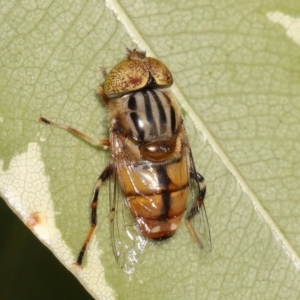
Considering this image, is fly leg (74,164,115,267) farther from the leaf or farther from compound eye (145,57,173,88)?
compound eye (145,57,173,88)

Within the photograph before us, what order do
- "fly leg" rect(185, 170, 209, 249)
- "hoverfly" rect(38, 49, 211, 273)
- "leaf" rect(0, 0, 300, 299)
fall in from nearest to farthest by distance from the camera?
"leaf" rect(0, 0, 300, 299)
"hoverfly" rect(38, 49, 211, 273)
"fly leg" rect(185, 170, 209, 249)

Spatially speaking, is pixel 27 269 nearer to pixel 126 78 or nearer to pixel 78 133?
pixel 78 133

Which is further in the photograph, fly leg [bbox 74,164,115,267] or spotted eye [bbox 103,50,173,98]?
spotted eye [bbox 103,50,173,98]

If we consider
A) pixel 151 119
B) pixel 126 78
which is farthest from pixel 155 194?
pixel 126 78

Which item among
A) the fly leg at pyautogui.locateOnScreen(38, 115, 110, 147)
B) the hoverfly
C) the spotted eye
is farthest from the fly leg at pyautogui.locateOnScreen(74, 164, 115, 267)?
the spotted eye

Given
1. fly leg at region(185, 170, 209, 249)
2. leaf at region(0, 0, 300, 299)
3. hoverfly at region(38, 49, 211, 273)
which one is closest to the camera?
leaf at region(0, 0, 300, 299)

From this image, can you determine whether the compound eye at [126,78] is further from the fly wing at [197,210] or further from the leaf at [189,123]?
the fly wing at [197,210]

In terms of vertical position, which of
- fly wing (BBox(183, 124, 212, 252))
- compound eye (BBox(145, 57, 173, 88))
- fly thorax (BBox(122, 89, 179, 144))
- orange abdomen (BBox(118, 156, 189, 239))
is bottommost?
fly wing (BBox(183, 124, 212, 252))
